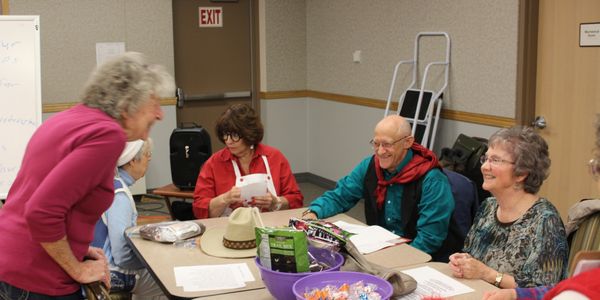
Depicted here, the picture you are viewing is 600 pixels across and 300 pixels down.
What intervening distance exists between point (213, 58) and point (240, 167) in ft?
11.7

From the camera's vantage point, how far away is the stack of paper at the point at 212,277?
2.41m

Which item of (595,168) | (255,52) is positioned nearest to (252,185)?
(595,168)

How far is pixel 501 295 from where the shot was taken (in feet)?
7.24

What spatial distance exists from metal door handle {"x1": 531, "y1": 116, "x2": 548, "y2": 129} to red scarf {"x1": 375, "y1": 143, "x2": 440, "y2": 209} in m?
1.79

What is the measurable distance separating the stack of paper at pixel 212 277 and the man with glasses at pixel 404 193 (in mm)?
767

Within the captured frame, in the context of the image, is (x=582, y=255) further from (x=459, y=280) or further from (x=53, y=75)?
(x=53, y=75)

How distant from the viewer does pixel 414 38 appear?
19.1 feet

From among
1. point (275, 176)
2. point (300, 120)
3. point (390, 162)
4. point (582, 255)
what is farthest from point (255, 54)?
point (582, 255)

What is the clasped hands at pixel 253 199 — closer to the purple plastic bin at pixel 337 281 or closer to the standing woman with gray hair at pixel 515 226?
the standing woman with gray hair at pixel 515 226

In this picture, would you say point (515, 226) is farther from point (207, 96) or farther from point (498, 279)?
point (207, 96)

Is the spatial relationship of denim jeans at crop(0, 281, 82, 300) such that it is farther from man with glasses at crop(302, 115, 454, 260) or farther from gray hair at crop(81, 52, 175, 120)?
man with glasses at crop(302, 115, 454, 260)

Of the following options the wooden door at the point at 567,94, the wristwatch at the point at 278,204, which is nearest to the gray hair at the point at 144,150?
the wristwatch at the point at 278,204

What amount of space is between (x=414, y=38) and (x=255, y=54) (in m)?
2.05

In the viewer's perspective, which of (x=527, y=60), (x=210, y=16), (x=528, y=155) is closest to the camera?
(x=528, y=155)
